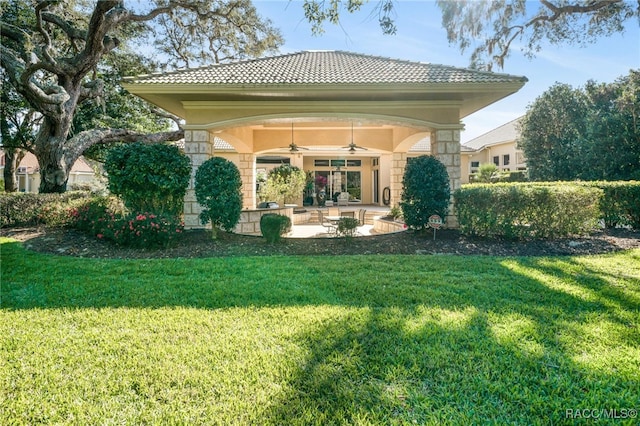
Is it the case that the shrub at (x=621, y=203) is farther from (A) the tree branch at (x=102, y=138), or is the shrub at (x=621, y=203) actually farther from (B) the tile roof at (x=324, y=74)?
(A) the tree branch at (x=102, y=138)

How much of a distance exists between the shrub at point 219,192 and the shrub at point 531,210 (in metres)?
5.94

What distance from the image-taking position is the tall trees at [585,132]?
14836 mm

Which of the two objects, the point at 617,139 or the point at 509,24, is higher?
the point at 509,24

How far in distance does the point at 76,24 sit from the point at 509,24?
19180 mm

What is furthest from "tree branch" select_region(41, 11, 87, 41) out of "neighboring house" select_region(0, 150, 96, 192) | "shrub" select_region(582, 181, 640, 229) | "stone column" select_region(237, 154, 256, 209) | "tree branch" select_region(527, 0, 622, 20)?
"neighboring house" select_region(0, 150, 96, 192)

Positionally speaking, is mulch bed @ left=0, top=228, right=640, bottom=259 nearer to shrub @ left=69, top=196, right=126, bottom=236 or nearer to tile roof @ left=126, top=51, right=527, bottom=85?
shrub @ left=69, top=196, right=126, bottom=236

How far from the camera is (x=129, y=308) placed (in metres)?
4.05

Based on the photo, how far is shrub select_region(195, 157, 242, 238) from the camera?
828 cm

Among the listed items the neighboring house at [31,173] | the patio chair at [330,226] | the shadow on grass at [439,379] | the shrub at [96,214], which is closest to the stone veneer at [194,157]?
the shrub at [96,214]

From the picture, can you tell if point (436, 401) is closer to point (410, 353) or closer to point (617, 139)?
point (410, 353)

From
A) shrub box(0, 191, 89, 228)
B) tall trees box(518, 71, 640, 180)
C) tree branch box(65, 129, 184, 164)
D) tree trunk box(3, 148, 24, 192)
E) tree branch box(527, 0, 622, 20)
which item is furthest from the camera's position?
tree trunk box(3, 148, 24, 192)

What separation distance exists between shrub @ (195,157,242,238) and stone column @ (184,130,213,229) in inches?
→ 56.3

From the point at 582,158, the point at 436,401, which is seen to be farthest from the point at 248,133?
the point at 582,158

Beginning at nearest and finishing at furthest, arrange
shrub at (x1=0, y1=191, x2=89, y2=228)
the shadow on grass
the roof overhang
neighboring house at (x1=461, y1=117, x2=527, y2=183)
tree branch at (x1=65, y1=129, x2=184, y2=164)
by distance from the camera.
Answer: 1. the shadow on grass
2. the roof overhang
3. shrub at (x1=0, y1=191, x2=89, y2=228)
4. tree branch at (x1=65, y1=129, x2=184, y2=164)
5. neighboring house at (x1=461, y1=117, x2=527, y2=183)
